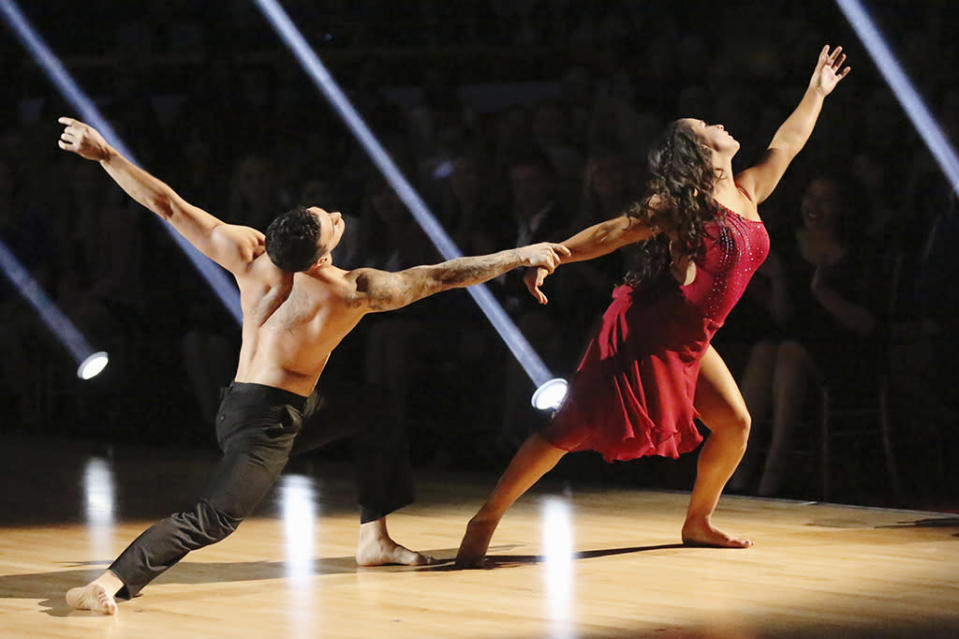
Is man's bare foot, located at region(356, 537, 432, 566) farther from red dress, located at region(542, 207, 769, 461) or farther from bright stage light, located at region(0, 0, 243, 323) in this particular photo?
bright stage light, located at region(0, 0, 243, 323)

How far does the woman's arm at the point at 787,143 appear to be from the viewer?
472 centimetres

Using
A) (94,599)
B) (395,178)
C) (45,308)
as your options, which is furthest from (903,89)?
(45,308)

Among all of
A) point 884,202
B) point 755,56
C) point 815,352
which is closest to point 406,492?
point 815,352

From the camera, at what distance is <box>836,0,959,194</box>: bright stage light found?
6094 mm

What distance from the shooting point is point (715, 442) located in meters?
4.73

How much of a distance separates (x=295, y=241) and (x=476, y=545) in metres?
1.03

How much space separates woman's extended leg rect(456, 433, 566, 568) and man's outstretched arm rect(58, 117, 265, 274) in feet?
3.04

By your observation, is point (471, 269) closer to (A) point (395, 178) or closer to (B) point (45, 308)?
(A) point (395, 178)

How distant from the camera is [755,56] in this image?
288 inches

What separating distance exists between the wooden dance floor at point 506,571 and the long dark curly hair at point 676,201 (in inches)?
34.5

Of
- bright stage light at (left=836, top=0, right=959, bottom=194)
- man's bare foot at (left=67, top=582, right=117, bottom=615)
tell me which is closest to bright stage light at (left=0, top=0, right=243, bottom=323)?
bright stage light at (left=836, top=0, right=959, bottom=194)

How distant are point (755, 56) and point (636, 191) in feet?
3.96

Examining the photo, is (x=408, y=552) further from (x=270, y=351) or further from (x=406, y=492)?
(x=270, y=351)

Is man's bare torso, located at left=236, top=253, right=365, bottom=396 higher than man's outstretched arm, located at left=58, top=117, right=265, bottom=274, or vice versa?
man's outstretched arm, located at left=58, top=117, right=265, bottom=274
